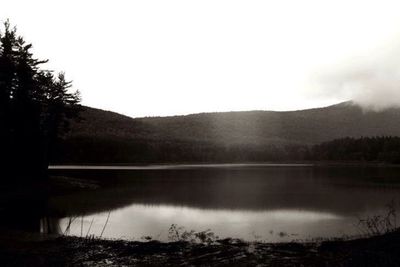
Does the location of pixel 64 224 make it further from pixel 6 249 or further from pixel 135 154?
pixel 135 154

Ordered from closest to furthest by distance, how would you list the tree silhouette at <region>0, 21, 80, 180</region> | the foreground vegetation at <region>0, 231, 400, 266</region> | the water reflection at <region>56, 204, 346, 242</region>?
1. the foreground vegetation at <region>0, 231, 400, 266</region>
2. the water reflection at <region>56, 204, 346, 242</region>
3. the tree silhouette at <region>0, 21, 80, 180</region>

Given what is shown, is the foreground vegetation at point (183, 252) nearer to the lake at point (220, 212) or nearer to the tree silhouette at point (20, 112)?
the lake at point (220, 212)

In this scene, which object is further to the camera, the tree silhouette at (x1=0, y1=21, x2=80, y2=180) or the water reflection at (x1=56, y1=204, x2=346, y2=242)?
the tree silhouette at (x1=0, y1=21, x2=80, y2=180)

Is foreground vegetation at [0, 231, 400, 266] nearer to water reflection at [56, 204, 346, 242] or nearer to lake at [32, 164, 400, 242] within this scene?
lake at [32, 164, 400, 242]

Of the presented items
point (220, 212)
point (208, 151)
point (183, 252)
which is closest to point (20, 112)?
point (220, 212)

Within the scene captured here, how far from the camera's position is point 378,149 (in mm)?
143125

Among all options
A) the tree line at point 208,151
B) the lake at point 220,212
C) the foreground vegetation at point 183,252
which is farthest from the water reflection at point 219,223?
the tree line at point 208,151

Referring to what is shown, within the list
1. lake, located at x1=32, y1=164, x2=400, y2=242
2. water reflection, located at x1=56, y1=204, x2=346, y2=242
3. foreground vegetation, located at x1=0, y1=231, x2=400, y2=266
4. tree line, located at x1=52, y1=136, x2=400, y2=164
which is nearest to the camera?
foreground vegetation, located at x1=0, y1=231, x2=400, y2=266

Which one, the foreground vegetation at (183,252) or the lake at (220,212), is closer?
the foreground vegetation at (183,252)

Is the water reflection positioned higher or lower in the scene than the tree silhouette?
lower

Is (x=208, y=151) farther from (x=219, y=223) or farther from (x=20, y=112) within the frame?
(x=219, y=223)

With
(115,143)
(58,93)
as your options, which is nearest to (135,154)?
(115,143)

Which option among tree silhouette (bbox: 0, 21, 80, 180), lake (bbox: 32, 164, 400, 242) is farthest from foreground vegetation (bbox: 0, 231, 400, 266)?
tree silhouette (bbox: 0, 21, 80, 180)

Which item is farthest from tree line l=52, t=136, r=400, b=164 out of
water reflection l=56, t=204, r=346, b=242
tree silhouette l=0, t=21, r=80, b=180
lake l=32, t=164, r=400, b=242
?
water reflection l=56, t=204, r=346, b=242
